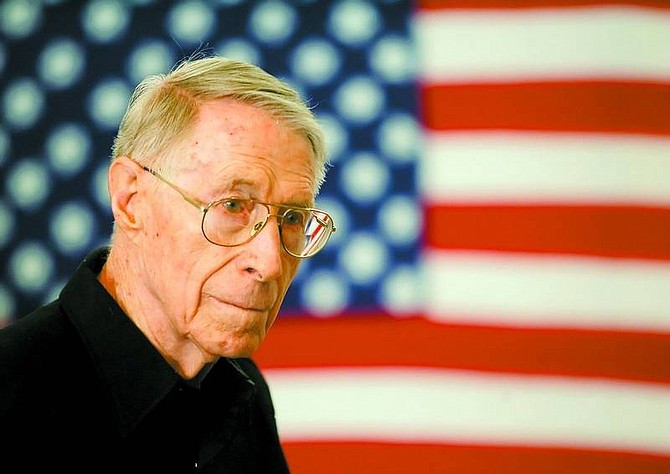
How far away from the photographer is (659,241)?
2547mm

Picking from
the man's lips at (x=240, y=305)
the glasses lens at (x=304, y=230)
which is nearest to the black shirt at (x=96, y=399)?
the man's lips at (x=240, y=305)

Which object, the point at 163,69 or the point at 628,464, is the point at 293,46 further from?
the point at 628,464

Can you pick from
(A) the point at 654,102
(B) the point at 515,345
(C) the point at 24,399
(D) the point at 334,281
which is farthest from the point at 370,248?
(C) the point at 24,399

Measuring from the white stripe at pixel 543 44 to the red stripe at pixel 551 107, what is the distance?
3cm

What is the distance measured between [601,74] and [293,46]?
910 millimetres

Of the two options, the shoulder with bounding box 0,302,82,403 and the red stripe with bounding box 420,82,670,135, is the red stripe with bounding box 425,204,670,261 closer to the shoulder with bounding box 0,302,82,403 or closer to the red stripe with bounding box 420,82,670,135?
the red stripe with bounding box 420,82,670,135

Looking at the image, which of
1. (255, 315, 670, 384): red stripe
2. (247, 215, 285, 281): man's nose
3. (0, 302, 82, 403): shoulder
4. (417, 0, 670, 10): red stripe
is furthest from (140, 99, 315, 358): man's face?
(417, 0, 670, 10): red stripe

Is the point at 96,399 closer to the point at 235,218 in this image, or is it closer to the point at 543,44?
the point at 235,218

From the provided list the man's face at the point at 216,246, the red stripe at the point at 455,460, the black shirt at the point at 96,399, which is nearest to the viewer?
the black shirt at the point at 96,399

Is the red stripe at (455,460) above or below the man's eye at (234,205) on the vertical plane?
below

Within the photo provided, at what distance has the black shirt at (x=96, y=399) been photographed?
108 cm

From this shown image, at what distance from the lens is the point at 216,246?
1252 millimetres

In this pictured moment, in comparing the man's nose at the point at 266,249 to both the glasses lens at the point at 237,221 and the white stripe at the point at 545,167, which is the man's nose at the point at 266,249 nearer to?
the glasses lens at the point at 237,221

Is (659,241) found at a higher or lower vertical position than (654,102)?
lower
